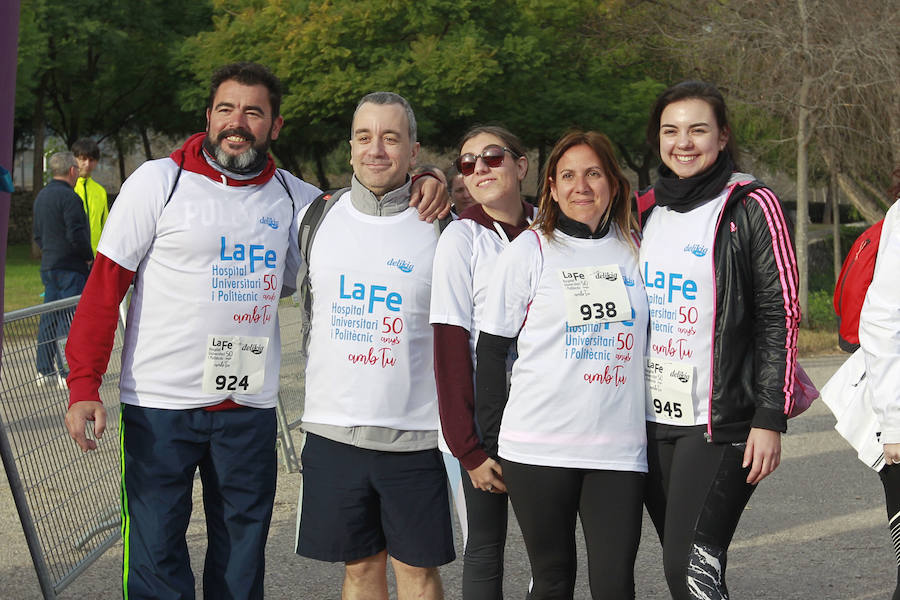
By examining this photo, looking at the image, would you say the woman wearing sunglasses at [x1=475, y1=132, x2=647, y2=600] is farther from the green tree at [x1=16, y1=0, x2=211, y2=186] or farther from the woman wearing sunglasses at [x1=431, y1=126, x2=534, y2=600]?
the green tree at [x1=16, y1=0, x2=211, y2=186]

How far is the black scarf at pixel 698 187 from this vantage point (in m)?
3.46

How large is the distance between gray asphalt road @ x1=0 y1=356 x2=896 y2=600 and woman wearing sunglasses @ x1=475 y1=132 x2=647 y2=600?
65.4 inches

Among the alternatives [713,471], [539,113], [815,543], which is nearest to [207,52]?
[539,113]

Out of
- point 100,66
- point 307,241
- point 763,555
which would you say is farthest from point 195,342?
point 100,66

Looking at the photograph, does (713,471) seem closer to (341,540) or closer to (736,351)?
(736,351)

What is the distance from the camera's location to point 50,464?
4.83m

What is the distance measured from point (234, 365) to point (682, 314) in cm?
149

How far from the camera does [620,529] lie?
3422mm

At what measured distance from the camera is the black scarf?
3457 millimetres

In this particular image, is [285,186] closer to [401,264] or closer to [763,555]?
[401,264]

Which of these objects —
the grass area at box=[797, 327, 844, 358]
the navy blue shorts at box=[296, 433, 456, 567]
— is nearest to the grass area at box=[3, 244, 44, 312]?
the grass area at box=[797, 327, 844, 358]

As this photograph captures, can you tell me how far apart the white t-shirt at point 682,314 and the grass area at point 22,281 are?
1121 centimetres

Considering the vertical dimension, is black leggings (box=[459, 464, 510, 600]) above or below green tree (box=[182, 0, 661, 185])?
below

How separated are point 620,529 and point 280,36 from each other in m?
25.0
